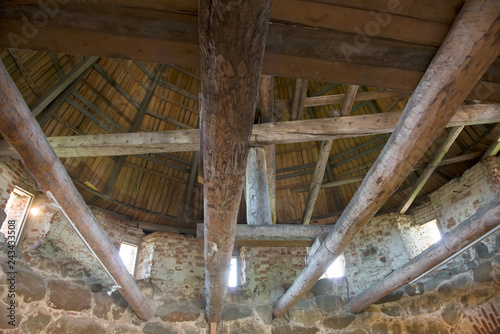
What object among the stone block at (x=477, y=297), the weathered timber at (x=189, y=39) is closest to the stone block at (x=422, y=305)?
the stone block at (x=477, y=297)

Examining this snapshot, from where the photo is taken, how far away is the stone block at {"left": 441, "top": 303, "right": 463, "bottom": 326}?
463 cm

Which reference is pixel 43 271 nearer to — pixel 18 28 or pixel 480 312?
pixel 18 28

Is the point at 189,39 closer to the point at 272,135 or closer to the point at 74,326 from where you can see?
the point at 272,135

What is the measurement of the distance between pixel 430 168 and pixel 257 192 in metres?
3.05

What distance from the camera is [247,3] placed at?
1.08m

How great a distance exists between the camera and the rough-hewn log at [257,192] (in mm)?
3701

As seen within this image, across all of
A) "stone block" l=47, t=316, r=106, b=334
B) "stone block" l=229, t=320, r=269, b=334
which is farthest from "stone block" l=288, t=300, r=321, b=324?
"stone block" l=47, t=316, r=106, b=334

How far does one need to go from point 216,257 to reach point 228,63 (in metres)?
2.08

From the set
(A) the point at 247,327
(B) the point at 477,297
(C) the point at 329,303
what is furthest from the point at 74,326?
(B) the point at 477,297

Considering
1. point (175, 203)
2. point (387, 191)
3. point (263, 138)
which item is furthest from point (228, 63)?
point (175, 203)

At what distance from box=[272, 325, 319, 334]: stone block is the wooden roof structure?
1811 millimetres

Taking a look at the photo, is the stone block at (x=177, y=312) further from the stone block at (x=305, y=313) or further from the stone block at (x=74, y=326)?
the stone block at (x=305, y=313)

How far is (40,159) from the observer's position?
188 cm

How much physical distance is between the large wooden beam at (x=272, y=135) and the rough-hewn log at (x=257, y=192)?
17.8 inches
